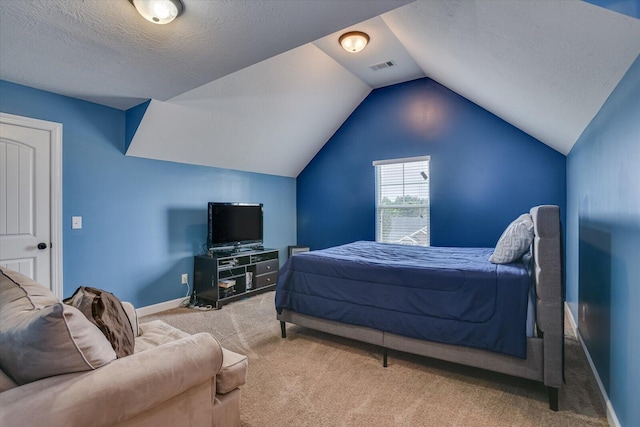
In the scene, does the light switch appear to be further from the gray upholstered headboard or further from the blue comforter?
the gray upholstered headboard

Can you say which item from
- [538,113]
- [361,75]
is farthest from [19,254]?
[538,113]

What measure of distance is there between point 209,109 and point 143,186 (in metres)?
1.17

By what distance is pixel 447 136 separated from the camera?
442 cm

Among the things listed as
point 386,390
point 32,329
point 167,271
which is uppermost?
point 32,329

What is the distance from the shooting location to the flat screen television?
414 cm

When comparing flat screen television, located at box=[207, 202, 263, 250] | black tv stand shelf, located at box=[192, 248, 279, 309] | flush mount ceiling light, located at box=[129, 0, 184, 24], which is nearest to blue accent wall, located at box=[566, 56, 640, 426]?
flush mount ceiling light, located at box=[129, 0, 184, 24]

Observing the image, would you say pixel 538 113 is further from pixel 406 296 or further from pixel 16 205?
pixel 16 205

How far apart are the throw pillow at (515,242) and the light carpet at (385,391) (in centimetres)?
84

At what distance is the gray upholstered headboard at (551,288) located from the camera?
1.85 metres

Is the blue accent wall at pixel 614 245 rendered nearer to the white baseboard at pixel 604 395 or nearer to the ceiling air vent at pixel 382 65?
the white baseboard at pixel 604 395

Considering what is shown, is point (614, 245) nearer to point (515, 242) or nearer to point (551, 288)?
point (551, 288)

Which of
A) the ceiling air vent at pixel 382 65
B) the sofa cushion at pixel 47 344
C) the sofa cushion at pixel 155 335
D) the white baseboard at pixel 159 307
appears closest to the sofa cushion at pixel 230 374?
the sofa cushion at pixel 155 335

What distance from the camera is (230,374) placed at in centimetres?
150

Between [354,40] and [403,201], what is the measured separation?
2382 mm
